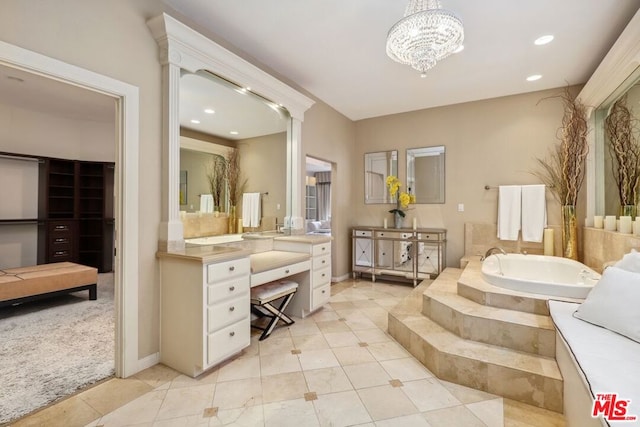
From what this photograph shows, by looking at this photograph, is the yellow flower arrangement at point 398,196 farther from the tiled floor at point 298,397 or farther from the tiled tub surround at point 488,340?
the tiled floor at point 298,397

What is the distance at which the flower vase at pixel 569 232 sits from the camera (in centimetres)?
336

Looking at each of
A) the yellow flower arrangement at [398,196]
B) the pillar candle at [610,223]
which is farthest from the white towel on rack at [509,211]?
the yellow flower arrangement at [398,196]

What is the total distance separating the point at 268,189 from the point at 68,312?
2.65 metres

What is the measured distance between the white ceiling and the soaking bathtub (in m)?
2.17

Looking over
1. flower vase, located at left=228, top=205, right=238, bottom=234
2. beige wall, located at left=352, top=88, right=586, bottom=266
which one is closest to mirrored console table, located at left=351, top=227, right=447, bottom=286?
beige wall, located at left=352, top=88, right=586, bottom=266

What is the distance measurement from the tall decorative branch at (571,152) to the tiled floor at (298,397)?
294cm

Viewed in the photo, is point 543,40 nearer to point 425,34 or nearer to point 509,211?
point 425,34

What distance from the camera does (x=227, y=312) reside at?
81.7 inches

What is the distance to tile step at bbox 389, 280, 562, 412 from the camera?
1.72m

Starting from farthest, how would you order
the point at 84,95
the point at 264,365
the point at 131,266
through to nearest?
1. the point at 84,95
2. the point at 264,365
3. the point at 131,266

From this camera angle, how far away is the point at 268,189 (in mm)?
3262

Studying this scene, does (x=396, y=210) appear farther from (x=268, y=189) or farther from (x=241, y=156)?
(x=241, y=156)

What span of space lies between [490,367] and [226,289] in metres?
1.89

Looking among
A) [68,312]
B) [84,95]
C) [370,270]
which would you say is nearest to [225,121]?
[84,95]
